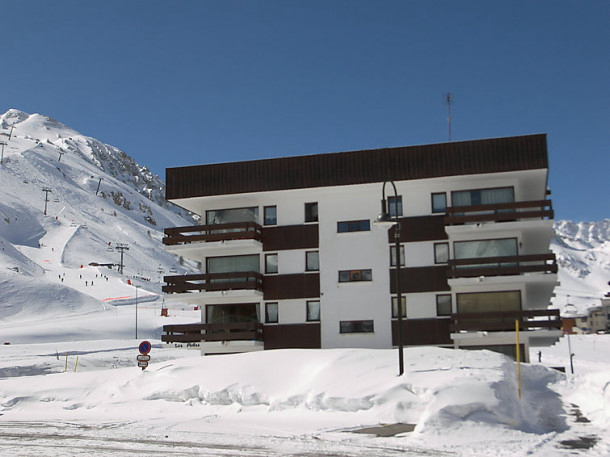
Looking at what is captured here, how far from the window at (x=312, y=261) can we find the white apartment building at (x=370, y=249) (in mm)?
62

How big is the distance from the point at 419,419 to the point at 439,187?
20.4 m

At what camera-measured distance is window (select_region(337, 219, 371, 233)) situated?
126ft

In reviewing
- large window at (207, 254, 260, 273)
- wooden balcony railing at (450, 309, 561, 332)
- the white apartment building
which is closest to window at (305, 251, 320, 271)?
the white apartment building

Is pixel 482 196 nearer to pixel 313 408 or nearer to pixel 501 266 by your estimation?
pixel 501 266

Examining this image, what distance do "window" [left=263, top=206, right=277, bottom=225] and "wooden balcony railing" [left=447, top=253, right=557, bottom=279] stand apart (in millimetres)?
10189

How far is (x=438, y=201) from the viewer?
124 feet

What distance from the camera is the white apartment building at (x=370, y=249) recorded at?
1395 inches

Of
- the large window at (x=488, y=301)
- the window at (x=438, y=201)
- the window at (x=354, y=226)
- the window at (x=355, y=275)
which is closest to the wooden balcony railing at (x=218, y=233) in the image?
the window at (x=354, y=226)

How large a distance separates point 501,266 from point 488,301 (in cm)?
200

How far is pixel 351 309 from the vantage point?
3775cm

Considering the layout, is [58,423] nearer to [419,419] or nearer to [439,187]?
[419,419]

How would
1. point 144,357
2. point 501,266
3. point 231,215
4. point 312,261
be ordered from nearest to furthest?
point 144,357 → point 501,266 → point 312,261 → point 231,215

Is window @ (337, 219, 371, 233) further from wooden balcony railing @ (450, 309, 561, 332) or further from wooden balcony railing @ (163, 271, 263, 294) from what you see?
wooden balcony railing @ (450, 309, 561, 332)

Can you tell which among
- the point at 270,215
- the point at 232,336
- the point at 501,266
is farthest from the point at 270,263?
the point at 501,266
